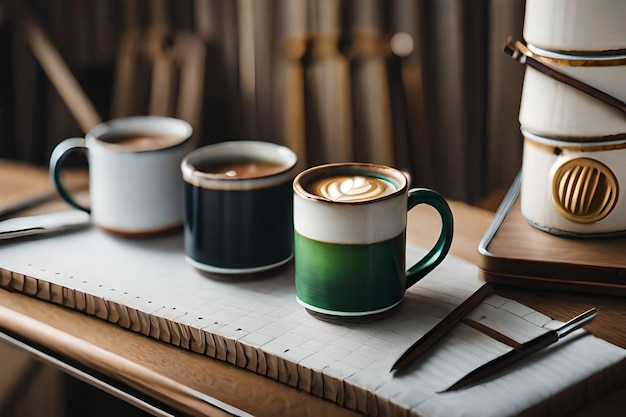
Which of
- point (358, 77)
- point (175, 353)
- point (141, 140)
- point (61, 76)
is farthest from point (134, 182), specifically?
point (61, 76)

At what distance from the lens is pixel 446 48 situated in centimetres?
140

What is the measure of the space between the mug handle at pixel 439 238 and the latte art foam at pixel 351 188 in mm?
26

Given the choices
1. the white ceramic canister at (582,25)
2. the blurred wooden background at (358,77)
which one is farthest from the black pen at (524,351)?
the blurred wooden background at (358,77)

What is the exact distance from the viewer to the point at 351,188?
779 millimetres

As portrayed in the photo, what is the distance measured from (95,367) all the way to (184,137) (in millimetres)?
316

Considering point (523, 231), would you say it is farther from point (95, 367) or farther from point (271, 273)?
point (95, 367)

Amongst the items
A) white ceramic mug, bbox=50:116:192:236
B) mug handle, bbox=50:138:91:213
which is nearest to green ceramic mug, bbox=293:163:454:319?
white ceramic mug, bbox=50:116:192:236

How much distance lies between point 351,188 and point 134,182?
0.94ft

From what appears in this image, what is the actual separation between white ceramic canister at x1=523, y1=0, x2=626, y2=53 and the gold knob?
11 centimetres

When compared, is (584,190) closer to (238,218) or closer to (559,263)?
(559,263)

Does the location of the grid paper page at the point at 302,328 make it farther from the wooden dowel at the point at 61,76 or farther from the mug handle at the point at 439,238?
the wooden dowel at the point at 61,76

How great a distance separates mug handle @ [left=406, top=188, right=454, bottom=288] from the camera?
78cm

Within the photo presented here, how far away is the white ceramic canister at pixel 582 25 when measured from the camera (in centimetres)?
78

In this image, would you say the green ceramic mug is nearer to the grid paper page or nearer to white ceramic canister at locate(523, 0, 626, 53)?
the grid paper page
